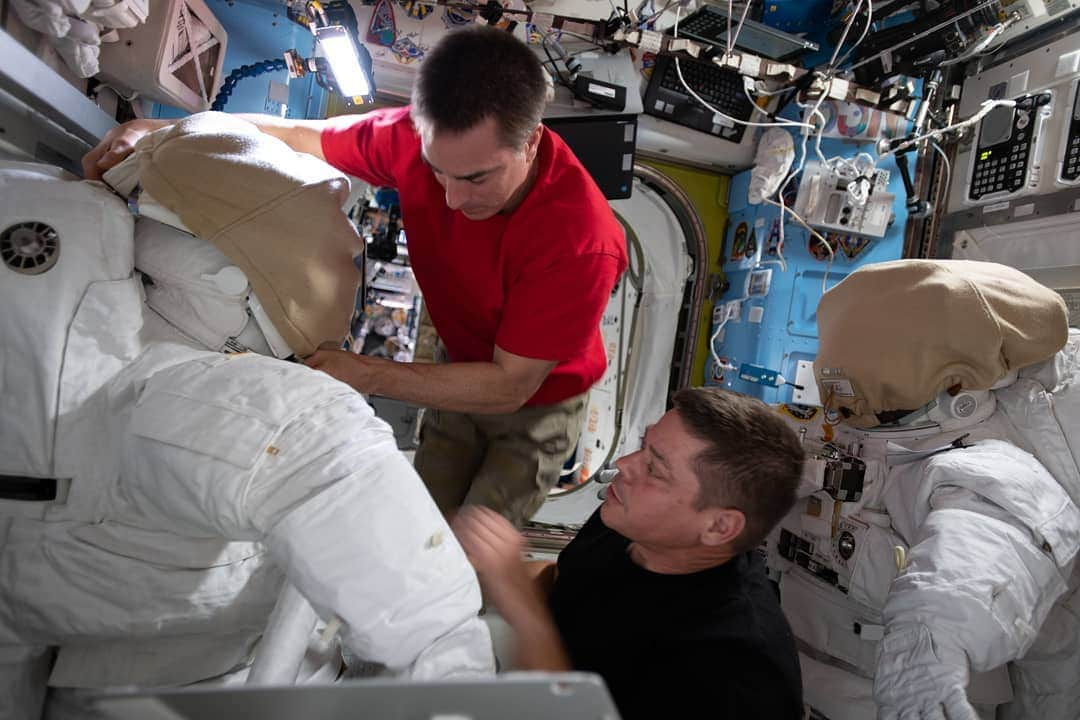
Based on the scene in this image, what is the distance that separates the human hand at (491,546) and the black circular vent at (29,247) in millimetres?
981

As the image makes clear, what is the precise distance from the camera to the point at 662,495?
1.52 metres

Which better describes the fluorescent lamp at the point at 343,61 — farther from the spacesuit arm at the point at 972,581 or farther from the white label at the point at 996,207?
the white label at the point at 996,207

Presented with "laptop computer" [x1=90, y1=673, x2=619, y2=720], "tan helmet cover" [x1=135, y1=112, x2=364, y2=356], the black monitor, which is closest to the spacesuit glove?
"laptop computer" [x1=90, y1=673, x2=619, y2=720]

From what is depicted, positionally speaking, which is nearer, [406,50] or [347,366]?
[347,366]

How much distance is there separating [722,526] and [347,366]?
1.00 meters

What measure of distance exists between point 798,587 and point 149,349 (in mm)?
2557

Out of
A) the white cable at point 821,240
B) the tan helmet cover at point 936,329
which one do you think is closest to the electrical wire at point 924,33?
the white cable at point 821,240

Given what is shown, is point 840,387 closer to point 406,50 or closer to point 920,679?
point 920,679

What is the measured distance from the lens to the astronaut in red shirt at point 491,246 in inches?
57.9

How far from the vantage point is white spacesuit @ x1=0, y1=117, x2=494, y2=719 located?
33.2 inches

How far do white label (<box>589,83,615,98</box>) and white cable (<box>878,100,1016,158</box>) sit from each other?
1645 mm

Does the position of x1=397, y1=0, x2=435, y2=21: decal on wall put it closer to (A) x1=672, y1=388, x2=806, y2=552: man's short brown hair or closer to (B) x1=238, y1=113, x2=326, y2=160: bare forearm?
(B) x1=238, y1=113, x2=326, y2=160: bare forearm

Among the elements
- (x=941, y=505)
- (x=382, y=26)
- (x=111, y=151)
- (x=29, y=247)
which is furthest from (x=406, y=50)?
(x=941, y=505)

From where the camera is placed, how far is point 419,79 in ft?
5.03
